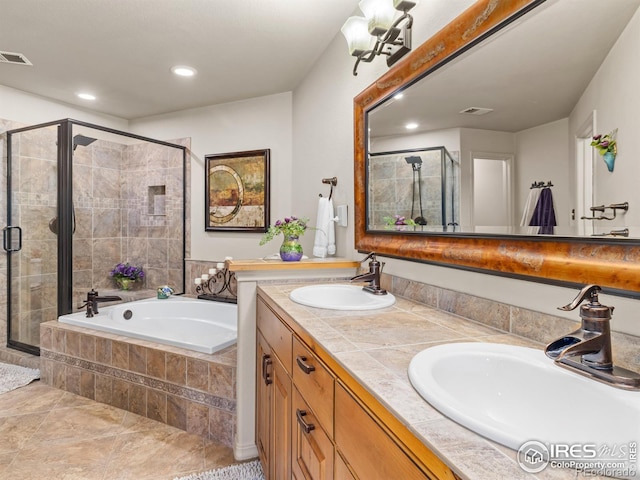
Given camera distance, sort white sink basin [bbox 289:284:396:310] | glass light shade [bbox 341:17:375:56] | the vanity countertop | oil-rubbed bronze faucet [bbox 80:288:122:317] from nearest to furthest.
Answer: the vanity countertop
white sink basin [bbox 289:284:396:310]
glass light shade [bbox 341:17:375:56]
oil-rubbed bronze faucet [bbox 80:288:122:317]

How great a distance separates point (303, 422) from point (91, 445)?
1.70 metres

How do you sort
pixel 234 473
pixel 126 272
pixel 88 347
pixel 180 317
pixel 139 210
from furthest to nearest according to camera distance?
1. pixel 139 210
2. pixel 126 272
3. pixel 180 317
4. pixel 88 347
5. pixel 234 473

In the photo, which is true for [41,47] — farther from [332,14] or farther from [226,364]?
[226,364]

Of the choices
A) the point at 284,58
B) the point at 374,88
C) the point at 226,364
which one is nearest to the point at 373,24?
the point at 374,88

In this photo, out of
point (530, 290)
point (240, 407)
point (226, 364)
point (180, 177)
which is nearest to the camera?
point (530, 290)

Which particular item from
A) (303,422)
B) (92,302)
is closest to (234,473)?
(303,422)

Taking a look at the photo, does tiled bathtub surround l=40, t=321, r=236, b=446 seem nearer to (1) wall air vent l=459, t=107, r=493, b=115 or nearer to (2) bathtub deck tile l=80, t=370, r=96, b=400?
(2) bathtub deck tile l=80, t=370, r=96, b=400

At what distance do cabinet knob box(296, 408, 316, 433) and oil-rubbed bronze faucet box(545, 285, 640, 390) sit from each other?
0.59 m

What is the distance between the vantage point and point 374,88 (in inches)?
68.9

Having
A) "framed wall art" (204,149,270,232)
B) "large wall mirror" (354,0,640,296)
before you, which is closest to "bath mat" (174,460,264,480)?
"large wall mirror" (354,0,640,296)

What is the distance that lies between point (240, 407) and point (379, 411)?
1.50 metres

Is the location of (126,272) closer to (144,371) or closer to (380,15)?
(144,371)

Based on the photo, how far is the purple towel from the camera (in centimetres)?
94

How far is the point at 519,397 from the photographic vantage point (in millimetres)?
742
